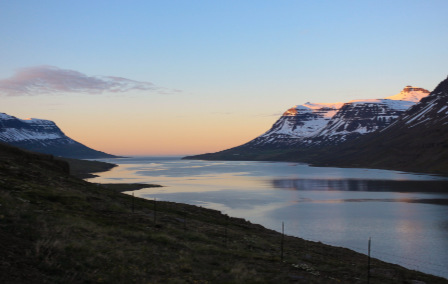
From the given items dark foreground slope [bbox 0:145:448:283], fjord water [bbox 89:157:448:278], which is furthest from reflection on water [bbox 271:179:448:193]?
dark foreground slope [bbox 0:145:448:283]

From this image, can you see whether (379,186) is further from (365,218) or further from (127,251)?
(127,251)

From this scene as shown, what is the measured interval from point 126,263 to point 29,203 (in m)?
12.2

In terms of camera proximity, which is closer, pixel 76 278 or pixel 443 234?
pixel 76 278

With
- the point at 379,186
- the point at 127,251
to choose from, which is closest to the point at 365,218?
the point at 127,251

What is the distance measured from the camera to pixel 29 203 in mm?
28547

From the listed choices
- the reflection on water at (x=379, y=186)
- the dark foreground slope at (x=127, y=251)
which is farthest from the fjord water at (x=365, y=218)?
the reflection on water at (x=379, y=186)

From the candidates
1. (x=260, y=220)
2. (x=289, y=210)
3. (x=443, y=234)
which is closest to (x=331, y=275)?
(x=443, y=234)

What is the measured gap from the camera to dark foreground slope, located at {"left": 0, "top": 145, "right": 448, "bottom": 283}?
18.1 m

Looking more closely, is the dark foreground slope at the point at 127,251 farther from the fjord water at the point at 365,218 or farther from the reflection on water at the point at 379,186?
the reflection on water at the point at 379,186

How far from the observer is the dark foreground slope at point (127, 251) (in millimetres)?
18109

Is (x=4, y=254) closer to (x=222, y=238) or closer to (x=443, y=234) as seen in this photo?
(x=222, y=238)

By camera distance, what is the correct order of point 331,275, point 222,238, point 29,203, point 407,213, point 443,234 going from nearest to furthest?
point 331,275
point 29,203
point 222,238
point 443,234
point 407,213

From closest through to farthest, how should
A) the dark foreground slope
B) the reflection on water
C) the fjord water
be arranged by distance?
the dark foreground slope
the fjord water
the reflection on water

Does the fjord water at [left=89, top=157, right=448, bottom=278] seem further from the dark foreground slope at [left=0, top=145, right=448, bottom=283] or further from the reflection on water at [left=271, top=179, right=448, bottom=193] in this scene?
the reflection on water at [left=271, top=179, right=448, bottom=193]
